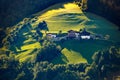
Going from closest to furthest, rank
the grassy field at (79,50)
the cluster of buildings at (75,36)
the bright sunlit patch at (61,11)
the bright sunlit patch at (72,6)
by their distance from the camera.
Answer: the grassy field at (79,50)
the cluster of buildings at (75,36)
the bright sunlit patch at (61,11)
the bright sunlit patch at (72,6)

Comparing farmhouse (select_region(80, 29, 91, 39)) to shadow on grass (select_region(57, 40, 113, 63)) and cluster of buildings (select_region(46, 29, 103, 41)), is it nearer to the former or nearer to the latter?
cluster of buildings (select_region(46, 29, 103, 41))

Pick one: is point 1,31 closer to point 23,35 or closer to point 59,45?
point 23,35

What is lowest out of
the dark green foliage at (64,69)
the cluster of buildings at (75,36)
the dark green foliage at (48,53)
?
the dark green foliage at (64,69)

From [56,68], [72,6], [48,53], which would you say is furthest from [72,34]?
[72,6]

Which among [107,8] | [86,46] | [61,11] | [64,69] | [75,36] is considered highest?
[107,8]

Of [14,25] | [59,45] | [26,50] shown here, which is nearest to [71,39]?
[59,45]

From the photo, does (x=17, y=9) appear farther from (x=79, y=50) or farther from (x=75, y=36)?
(x=79, y=50)

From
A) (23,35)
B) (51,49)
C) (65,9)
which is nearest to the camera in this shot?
(51,49)

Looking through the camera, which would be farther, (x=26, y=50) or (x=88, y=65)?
(x=26, y=50)

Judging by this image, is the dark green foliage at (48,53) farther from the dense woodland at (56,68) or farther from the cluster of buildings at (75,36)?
the cluster of buildings at (75,36)

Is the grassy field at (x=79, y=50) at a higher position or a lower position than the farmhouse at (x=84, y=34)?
lower

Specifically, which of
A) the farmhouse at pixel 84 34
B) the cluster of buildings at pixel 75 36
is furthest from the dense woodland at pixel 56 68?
the farmhouse at pixel 84 34
